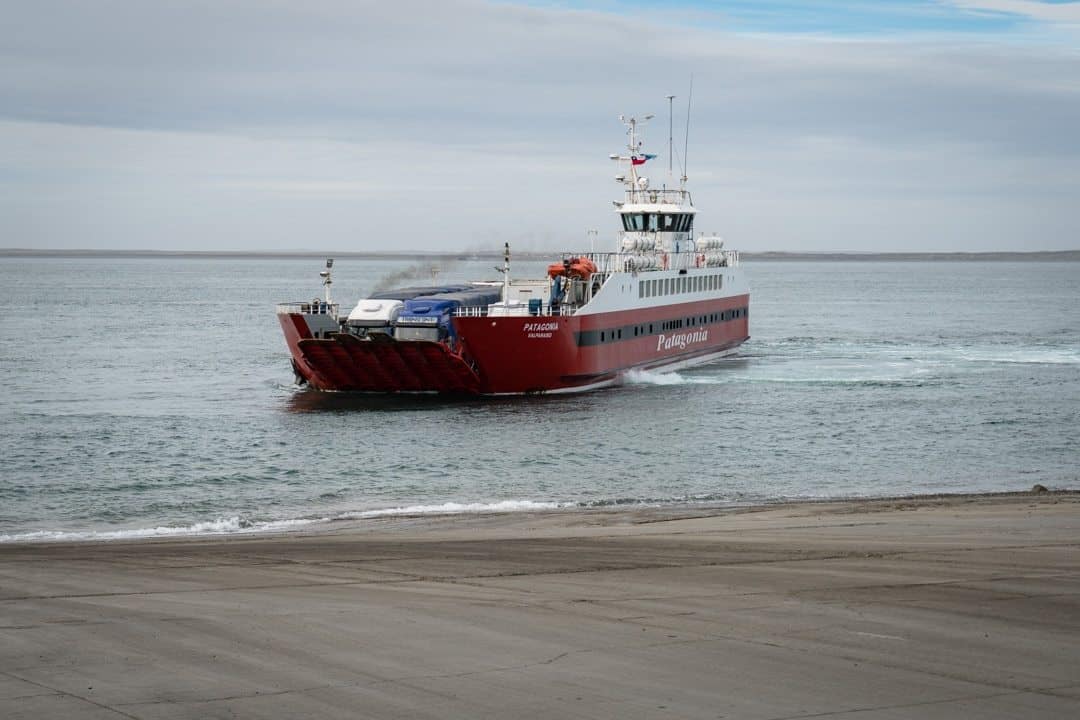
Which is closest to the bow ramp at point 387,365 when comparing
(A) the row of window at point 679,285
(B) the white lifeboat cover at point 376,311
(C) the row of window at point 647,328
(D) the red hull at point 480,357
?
(D) the red hull at point 480,357

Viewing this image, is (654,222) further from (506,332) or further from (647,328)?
(506,332)

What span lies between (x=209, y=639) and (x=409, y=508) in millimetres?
16830

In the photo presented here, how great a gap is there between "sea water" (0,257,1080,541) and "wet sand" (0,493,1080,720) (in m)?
10.1

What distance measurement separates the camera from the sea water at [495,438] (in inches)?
1204

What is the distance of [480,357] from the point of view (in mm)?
49656

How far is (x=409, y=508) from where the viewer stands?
2856cm

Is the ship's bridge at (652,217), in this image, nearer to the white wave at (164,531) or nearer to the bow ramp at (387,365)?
the bow ramp at (387,365)

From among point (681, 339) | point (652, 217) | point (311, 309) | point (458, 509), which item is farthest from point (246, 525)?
point (652, 217)

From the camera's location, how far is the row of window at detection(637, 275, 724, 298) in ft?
198

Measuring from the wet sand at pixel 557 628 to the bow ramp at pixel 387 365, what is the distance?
93.2 feet

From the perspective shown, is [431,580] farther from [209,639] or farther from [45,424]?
[45,424]

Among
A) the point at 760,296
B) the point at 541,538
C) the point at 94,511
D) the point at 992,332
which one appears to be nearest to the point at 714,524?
the point at 541,538

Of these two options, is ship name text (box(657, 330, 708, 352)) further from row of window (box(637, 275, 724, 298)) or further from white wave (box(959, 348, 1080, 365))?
white wave (box(959, 348, 1080, 365))

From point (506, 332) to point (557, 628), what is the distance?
37406mm
